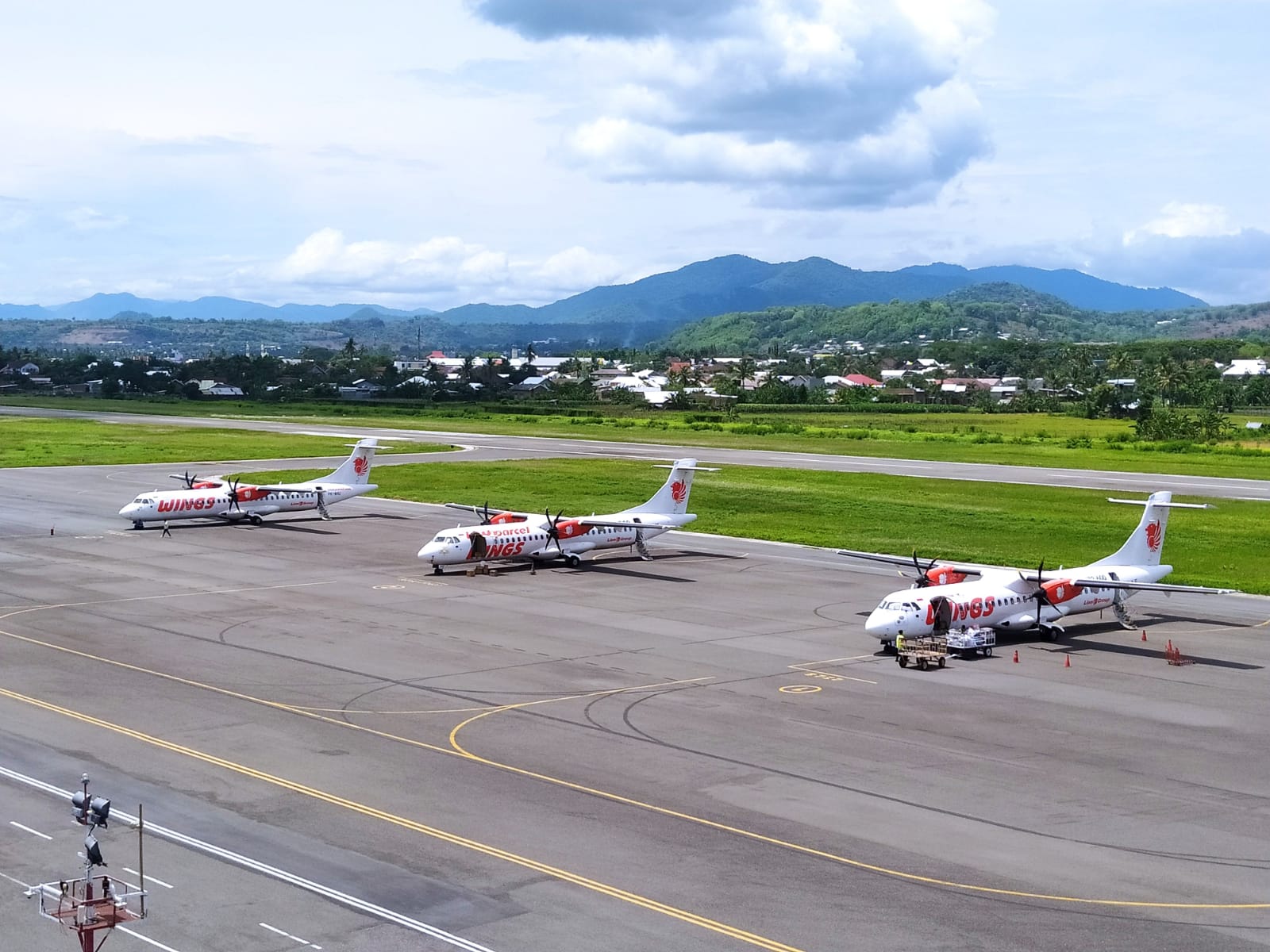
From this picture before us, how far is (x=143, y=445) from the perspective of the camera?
154750mm

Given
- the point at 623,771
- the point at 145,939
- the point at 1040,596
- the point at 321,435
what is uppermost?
the point at 321,435

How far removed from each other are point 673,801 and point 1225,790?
15.2m

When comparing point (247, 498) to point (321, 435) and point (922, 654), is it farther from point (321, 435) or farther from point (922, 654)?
point (321, 435)

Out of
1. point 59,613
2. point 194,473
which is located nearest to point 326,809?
point 59,613

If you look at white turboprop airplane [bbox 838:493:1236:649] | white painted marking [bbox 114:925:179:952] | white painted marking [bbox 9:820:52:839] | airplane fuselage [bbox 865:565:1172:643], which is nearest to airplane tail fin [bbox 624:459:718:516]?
white turboprop airplane [bbox 838:493:1236:649]

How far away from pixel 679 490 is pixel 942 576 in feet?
81.6

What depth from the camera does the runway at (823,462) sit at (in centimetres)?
11669

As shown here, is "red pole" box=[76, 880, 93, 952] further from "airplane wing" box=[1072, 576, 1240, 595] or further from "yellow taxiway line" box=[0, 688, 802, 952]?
"airplane wing" box=[1072, 576, 1240, 595]

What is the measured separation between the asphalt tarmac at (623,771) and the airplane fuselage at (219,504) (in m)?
20.8

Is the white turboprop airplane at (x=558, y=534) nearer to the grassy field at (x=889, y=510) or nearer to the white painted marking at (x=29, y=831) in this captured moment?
the grassy field at (x=889, y=510)

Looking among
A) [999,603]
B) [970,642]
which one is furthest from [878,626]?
[999,603]

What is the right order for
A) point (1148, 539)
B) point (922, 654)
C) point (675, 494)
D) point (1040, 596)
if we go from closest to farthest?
point (922, 654)
point (1040, 596)
point (1148, 539)
point (675, 494)

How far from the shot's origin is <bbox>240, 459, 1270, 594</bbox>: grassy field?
270 feet

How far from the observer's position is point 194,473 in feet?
407
